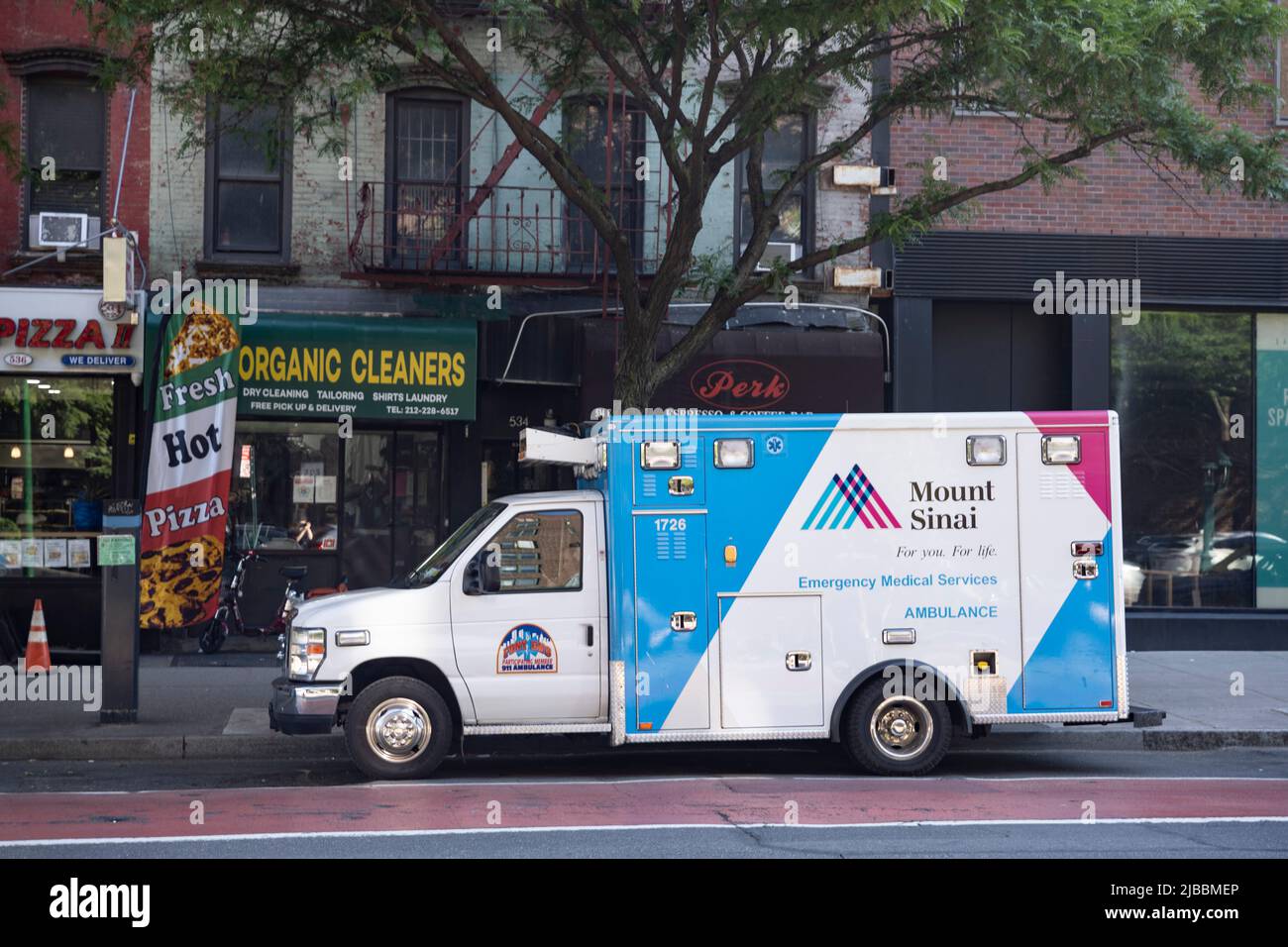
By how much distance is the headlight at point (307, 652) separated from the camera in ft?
33.1

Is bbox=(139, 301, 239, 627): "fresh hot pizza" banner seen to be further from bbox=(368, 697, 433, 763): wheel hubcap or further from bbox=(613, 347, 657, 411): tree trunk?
bbox=(368, 697, 433, 763): wheel hubcap

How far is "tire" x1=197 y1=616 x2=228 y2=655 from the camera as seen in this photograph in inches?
623

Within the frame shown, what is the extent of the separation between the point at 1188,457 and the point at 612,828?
38.7 feet

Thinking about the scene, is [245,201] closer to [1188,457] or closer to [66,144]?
[66,144]

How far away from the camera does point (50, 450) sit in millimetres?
15930

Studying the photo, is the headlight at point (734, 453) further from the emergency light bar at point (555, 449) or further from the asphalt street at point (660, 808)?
the asphalt street at point (660, 808)

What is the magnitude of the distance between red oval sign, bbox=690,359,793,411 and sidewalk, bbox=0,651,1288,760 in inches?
196

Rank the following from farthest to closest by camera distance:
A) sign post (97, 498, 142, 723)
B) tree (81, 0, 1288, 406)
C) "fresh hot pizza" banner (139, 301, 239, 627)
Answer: "fresh hot pizza" banner (139, 301, 239, 627), sign post (97, 498, 142, 723), tree (81, 0, 1288, 406)

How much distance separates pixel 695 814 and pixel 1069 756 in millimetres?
4596

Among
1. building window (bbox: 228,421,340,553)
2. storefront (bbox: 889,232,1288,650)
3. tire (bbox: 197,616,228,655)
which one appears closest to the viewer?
tire (bbox: 197,616,228,655)

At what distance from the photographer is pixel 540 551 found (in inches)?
408

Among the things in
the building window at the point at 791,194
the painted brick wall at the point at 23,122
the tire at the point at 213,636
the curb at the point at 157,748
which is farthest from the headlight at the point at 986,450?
the painted brick wall at the point at 23,122

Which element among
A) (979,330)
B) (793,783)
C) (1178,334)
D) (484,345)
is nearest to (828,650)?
(793,783)

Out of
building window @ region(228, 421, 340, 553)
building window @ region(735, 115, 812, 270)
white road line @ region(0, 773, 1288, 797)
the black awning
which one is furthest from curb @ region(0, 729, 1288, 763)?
building window @ region(735, 115, 812, 270)
